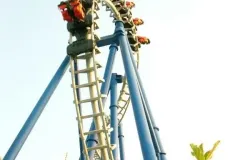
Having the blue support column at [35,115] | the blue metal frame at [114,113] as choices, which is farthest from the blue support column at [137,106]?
the blue metal frame at [114,113]

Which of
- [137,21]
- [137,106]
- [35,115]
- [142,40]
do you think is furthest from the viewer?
[142,40]

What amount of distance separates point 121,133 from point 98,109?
482 cm

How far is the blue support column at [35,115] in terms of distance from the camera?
8.35m

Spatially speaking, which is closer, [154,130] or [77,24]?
[77,24]

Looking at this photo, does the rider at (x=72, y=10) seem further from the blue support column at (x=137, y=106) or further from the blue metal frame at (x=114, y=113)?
the blue metal frame at (x=114, y=113)

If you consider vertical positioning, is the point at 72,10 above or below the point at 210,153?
above

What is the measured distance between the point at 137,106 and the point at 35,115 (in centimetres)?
286

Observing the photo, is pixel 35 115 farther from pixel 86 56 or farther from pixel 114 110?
pixel 114 110

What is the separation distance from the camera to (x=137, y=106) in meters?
8.88

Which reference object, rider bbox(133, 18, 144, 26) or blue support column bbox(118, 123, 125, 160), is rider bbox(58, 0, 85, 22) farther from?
blue support column bbox(118, 123, 125, 160)

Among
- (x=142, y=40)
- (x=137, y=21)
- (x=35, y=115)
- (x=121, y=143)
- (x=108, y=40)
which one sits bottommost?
(x=35, y=115)

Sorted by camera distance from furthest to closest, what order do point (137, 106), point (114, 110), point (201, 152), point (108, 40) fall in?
point (114, 110)
point (108, 40)
point (201, 152)
point (137, 106)

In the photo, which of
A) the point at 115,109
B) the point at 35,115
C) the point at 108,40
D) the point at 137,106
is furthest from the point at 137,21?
the point at 35,115

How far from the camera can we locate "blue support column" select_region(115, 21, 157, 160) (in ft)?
25.3
